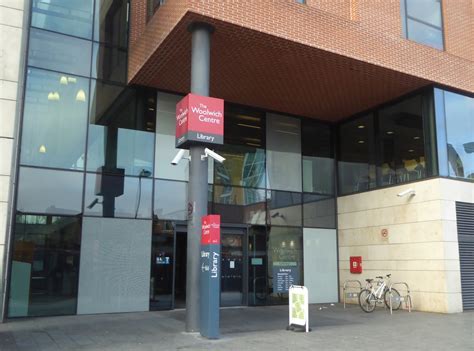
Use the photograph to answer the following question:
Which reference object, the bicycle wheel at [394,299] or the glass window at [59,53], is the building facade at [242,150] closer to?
the glass window at [59,53]

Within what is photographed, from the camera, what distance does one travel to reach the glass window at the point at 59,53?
13.7 m

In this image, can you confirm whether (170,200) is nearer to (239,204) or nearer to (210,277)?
(239,204)

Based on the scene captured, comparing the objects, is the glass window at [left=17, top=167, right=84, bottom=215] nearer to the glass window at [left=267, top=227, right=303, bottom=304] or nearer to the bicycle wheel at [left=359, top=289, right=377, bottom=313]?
the glass window at [left=267, top=227, right=303, bottom=304]

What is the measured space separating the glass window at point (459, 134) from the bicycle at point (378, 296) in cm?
407

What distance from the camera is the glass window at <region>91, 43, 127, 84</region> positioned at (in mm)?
14570

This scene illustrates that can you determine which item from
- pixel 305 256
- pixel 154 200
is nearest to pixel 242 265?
pixel 305 256

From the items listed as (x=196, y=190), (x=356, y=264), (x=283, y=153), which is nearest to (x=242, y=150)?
(x=283, y=153)

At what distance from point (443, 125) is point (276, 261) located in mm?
6908

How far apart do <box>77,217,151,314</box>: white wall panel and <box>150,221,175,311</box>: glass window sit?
20 centimetres

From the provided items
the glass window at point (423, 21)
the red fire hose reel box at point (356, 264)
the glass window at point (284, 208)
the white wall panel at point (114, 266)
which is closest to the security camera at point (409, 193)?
the red fire hose reel box at point (356, 264)

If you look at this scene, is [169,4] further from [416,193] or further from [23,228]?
[416,193]

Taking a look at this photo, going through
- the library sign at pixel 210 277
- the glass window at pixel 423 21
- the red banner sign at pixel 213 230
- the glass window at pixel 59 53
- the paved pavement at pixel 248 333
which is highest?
the glass window at pixel 423 21

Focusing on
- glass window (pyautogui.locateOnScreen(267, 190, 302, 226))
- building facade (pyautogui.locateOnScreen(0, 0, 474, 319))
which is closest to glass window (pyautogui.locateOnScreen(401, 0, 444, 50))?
building facade (pyautogui.locateOnScreen(0, 0, 474, 319))

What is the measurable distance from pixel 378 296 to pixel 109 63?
10855 mm
